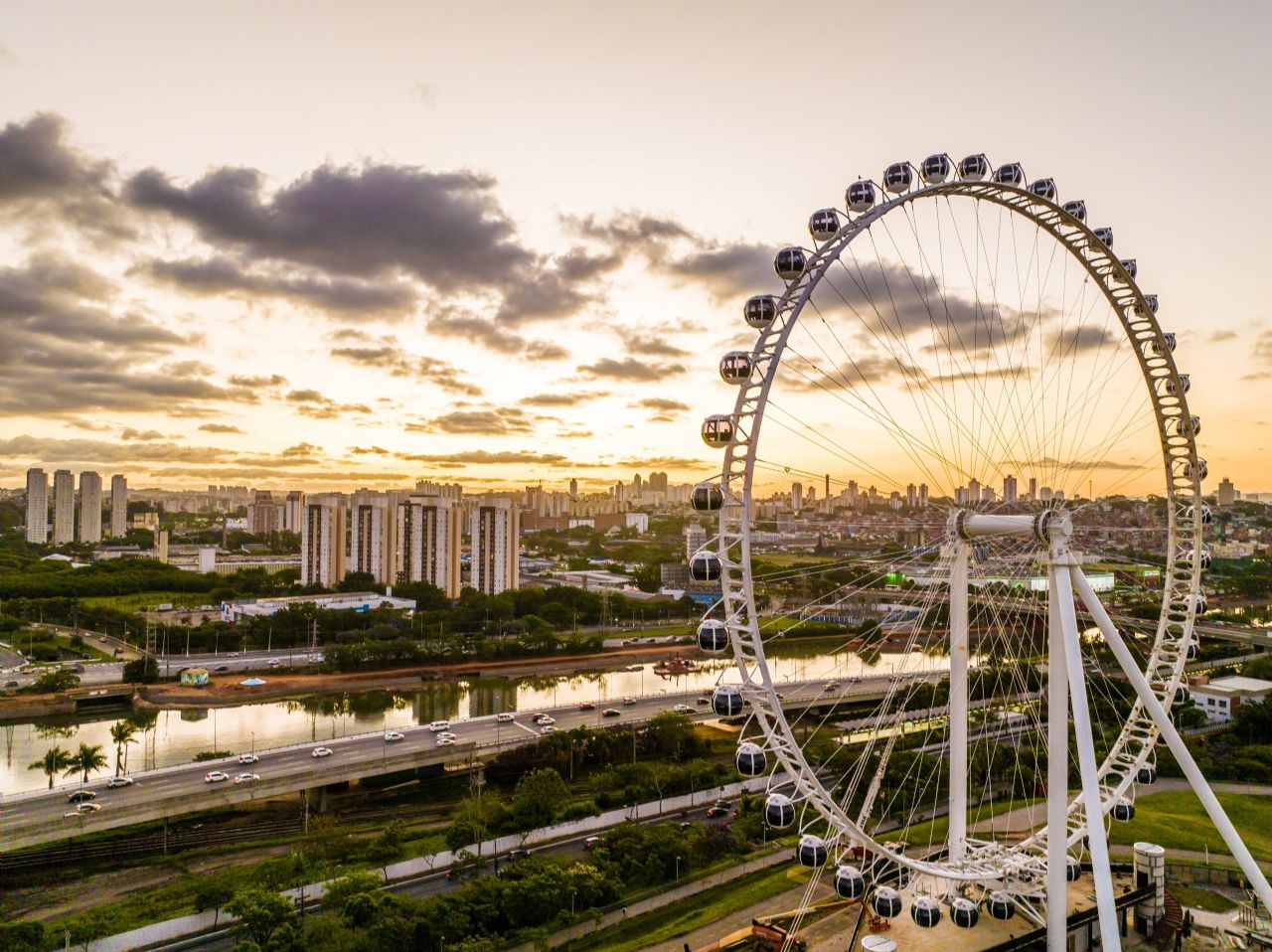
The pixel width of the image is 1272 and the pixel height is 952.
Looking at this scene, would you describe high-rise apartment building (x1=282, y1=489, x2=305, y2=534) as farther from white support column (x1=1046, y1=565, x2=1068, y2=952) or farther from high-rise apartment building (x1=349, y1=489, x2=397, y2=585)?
white support column (x1=1046, y1=565, x2=1068, y2=952)

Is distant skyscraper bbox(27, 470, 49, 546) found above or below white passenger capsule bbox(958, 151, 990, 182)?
below

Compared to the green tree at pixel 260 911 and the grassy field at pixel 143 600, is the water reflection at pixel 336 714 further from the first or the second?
the grassy field at pixel 143 600

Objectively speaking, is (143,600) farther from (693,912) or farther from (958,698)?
(958,698)

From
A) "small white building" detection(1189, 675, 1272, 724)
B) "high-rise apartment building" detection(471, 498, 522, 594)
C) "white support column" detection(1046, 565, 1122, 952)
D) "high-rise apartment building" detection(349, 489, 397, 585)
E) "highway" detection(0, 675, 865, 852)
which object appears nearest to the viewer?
"white support column" detection(1046, 565, 1122, 952)

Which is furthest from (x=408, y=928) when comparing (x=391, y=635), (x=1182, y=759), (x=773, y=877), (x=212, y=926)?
(x=391, y=635)

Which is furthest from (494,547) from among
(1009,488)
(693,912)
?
(1009,488)

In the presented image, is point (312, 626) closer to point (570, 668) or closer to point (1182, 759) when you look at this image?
point (570, 668)

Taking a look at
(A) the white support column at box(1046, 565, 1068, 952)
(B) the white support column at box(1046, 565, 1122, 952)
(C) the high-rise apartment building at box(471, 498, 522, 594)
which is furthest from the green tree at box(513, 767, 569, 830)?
(C) the high-rise apartment building at box(471, 498, 522, 594)

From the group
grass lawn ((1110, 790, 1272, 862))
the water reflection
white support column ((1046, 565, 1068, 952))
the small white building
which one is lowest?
the water reflection
